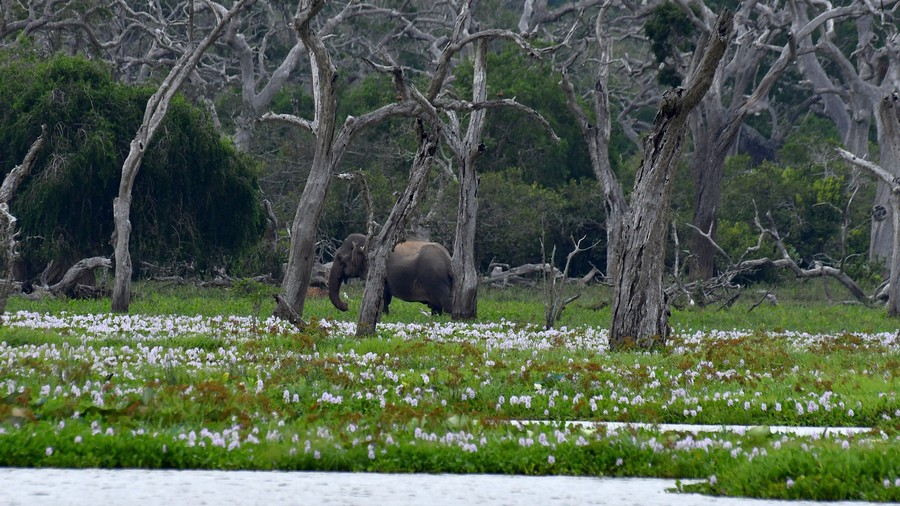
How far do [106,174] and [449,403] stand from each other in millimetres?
18105

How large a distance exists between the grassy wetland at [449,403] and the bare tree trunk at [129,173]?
2709 mm

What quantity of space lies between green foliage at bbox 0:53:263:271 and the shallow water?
19.9 meters

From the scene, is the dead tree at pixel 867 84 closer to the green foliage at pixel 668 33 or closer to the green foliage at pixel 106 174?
the green foliage at pixel 668 33

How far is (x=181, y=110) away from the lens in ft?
94.1

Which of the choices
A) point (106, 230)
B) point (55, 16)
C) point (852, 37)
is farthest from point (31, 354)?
point (852, 37)

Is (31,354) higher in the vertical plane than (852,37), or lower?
lower

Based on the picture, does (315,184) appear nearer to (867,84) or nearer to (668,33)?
(668,33)

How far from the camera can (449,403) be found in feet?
35.7

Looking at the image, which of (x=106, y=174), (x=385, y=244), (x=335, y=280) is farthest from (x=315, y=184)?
(x=106, y=174)

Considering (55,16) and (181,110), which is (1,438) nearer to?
(181,110)

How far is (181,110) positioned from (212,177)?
1657 millimetres

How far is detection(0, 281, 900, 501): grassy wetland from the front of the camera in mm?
7691

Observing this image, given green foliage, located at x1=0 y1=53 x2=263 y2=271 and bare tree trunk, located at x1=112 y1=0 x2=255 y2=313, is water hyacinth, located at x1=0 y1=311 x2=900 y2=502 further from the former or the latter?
green foliage, located at x1=0 y1=53 x2=263 y2=271

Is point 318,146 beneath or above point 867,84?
beneath
